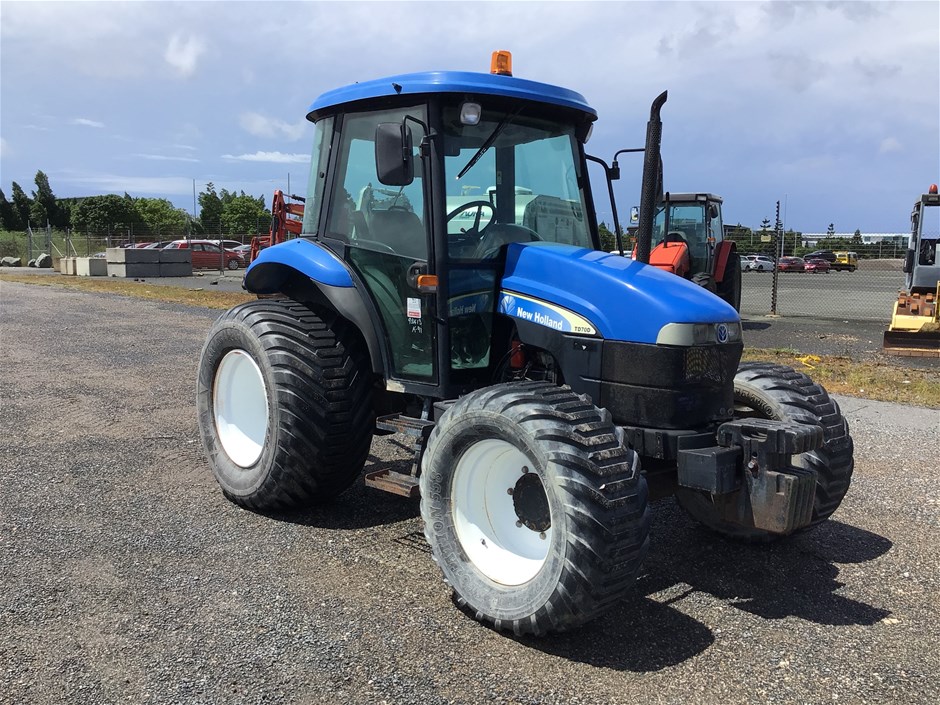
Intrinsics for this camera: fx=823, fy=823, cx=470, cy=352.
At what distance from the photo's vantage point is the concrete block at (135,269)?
28.6m

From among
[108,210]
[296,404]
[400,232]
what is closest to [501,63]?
[400,232]

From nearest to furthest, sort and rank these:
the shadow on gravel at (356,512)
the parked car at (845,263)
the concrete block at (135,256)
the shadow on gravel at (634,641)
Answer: the shadow on gravel at (634,641), the shadow on gravel at (356,512), the concrete block at (135,256), the parked car at (845,263)

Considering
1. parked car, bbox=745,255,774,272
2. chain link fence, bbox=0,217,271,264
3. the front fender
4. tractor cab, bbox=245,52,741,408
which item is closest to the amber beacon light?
tractor cab, bbox=245,52,741,408

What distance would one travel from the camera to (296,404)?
14.9 feet

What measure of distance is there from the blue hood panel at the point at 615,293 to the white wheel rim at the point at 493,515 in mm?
747

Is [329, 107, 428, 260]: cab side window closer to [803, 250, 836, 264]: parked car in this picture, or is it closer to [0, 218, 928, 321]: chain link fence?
[0, 218, 928, 321]: chain link fence

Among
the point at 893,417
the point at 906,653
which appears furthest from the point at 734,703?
the point at 893,417

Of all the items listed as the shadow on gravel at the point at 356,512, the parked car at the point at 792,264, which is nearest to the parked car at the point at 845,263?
the parked car at the point at 792,264

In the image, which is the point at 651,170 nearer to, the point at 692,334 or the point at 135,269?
the point at 692,334

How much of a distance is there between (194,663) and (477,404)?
4.99 ft

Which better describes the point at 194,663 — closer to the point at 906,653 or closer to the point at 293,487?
the point at 293,487

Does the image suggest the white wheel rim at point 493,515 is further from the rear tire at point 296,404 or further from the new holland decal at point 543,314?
the rear tire at point 296,404

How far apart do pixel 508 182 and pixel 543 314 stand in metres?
0.86

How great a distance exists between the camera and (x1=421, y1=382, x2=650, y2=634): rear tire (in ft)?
10.4
